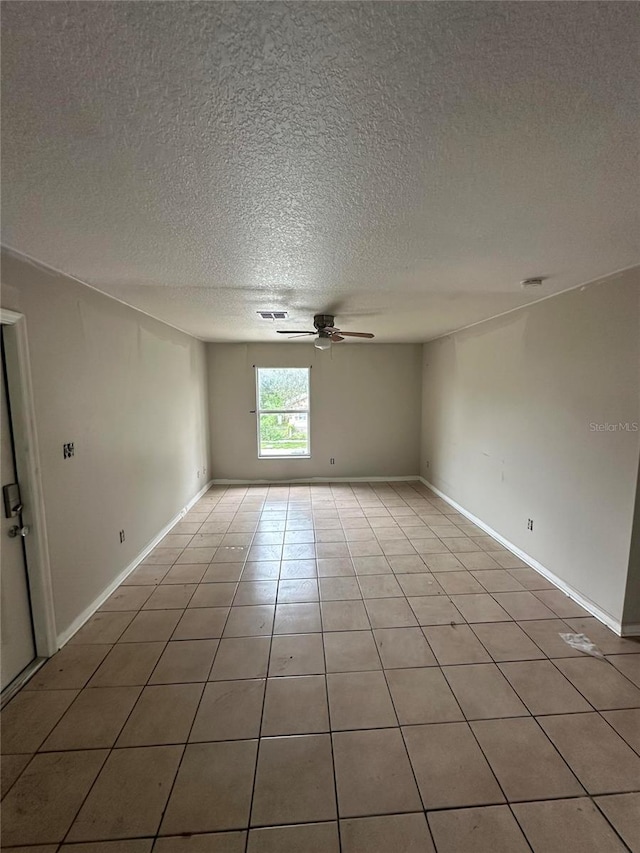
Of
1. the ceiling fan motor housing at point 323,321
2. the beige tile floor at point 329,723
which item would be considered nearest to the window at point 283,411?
the ceiling fan motor housing at point 323,321

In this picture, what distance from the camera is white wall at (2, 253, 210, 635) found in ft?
6.73

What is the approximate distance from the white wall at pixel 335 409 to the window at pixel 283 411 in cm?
12

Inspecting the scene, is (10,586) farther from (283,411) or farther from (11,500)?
(283,411)

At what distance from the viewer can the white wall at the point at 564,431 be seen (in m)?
2.22

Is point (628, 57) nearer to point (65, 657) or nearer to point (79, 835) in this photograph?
point (79, 835)

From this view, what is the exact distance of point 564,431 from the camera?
2.67 meters

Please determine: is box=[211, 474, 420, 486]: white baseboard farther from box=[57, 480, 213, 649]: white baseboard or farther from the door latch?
the door latch

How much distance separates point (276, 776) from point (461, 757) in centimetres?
79

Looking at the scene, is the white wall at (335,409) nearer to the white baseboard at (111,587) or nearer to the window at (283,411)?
the window at (283,411)

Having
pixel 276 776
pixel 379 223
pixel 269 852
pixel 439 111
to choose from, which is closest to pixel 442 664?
pixel 276 776

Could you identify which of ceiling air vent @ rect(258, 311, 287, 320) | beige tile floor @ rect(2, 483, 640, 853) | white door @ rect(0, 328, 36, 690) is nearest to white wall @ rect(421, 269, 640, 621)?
beige tile floor @ rect(2, 483, 640, 853)

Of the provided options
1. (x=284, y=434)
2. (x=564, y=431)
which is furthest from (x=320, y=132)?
(x=284, y=434)

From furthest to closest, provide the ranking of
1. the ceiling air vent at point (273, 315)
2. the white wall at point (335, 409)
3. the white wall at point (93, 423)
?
the white wall at point (335, 409) → the ceiling air vent at point (273, 315) → the white wall at point (93, 423)

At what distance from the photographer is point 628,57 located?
77 centimetres
